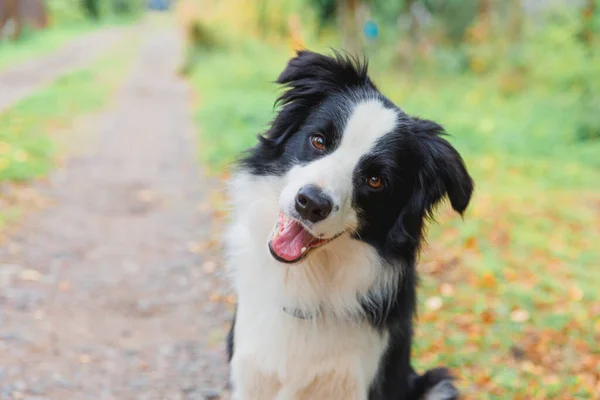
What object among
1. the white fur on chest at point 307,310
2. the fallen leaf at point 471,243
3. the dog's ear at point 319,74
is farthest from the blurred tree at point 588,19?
the white fur on chest at point 307,310

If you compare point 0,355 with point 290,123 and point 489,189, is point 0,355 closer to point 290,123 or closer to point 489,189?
point 290,123

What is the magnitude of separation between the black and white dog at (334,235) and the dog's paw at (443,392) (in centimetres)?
26

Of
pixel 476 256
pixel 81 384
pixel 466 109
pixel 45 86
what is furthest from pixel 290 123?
pixel 45 86

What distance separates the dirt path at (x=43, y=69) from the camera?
11.8m

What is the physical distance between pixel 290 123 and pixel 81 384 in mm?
2128

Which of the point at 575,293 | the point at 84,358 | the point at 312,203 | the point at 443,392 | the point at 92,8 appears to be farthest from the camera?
the point at 92,8

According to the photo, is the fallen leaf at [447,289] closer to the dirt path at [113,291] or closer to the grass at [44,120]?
the dirt path at [113,291]

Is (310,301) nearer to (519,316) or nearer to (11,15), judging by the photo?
(519,316)

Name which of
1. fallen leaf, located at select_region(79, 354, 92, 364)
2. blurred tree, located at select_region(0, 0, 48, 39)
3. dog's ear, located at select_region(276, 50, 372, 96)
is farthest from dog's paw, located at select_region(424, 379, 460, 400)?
blurred tree, located at select_region(0, 0, 48, 39)

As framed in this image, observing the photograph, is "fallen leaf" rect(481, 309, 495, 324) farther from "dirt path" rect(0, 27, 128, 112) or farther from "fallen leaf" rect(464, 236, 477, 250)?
"dirt path" rect(0, 27, 128, 112)

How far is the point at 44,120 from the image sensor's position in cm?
980

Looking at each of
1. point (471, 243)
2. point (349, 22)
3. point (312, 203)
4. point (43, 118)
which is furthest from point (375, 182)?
point (349, 22)

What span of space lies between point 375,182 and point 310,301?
0.58m

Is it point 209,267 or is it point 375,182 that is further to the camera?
point 209,267
